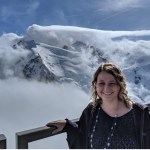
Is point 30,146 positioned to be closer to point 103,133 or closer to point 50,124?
point 50,124

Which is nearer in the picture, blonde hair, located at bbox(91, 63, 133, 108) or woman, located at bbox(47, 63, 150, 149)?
woman, located at bbox(47, 63, 150, 149)

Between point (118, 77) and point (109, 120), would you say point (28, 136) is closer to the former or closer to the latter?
point (109, 120)

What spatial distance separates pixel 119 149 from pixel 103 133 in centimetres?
16

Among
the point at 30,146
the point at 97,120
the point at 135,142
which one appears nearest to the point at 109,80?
the point at 97,120

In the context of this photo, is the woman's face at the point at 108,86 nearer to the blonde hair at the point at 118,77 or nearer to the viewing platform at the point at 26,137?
the blonde hair at the point at 118,77

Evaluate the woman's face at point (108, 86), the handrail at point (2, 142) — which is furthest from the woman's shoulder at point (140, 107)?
the handrail at point (2, 142)

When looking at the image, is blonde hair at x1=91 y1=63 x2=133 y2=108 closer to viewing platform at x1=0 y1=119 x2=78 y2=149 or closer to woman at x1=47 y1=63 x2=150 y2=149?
woman at x1=47 y1=63 x2=150 y2=149

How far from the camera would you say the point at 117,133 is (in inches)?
101

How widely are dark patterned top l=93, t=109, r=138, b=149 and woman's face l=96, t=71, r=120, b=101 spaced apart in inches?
5.3

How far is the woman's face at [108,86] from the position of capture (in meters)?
2.70

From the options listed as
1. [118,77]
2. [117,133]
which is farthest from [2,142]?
[118,77]

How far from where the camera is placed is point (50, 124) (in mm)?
2674

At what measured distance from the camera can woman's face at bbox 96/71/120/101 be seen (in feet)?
8.86

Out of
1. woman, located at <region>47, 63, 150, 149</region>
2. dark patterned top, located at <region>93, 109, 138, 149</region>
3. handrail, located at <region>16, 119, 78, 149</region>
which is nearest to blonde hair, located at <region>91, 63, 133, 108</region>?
woman, located at <region>47, 63, 150, 149</region>
